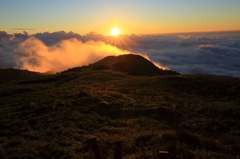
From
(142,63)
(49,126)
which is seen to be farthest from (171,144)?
(142,63)

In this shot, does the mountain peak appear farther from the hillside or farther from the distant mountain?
the hillside

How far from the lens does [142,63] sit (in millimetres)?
79500

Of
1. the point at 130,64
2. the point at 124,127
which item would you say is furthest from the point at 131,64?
the point at 124,127

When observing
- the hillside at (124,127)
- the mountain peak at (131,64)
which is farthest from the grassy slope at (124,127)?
the mountain peak at (131,64)

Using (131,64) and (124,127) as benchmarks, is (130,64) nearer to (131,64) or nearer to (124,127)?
(131,64)

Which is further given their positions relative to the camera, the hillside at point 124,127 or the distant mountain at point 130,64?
the distant mountain at point 130,64

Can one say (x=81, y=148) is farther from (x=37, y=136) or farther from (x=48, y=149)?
(x=37, y=136)

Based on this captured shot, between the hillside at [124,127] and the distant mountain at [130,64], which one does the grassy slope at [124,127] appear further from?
the distant mountain at [130,64]

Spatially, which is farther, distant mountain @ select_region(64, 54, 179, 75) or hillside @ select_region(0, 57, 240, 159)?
distant mountain @ select_region(64, 54, 179, 75)

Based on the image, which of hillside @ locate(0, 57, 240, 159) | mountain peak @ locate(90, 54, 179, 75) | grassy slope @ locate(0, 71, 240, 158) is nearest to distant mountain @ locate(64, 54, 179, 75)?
mountain peak @ locate(90, 54, 179, 75)

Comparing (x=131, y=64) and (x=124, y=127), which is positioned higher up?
(x=131, y=64)

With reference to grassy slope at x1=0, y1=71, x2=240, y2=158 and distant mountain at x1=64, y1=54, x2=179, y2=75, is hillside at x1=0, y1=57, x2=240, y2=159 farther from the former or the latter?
distant mountain at x1=64, y1=54, x2=179, y2=75

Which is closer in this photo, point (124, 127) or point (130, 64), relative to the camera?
point (124, 127)

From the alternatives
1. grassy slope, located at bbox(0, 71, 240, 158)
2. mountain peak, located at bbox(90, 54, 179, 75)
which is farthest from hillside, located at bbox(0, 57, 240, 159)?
mountain peak, located at bbox(90, 54, 179, 75)
